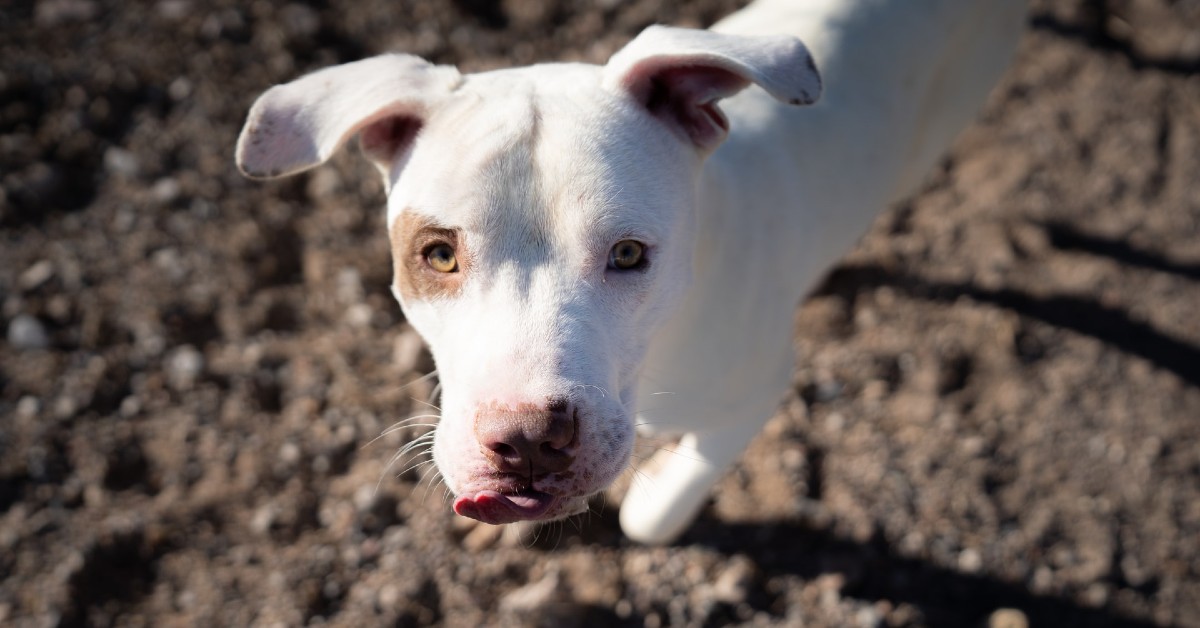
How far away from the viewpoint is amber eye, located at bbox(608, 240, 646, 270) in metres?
2.12

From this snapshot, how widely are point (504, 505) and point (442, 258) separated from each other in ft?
1.91

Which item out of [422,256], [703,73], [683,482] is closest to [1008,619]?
[683,482]

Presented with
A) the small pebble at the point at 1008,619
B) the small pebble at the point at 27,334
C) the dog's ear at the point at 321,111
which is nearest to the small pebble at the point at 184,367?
the small pebble at the point at 27,334

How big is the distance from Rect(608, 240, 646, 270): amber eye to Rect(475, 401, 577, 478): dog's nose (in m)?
0.41

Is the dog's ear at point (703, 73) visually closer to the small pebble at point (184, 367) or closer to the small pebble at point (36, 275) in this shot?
the small pebble at point (184, 367)

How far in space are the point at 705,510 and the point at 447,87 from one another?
6.30 ft

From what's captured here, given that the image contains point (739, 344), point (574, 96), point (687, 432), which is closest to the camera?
point (574, 96)

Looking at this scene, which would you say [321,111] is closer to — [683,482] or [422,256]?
[422,256]

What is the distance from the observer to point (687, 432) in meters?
2.93

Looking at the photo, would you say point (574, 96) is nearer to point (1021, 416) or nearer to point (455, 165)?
point (455, 165)

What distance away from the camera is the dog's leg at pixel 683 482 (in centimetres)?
300

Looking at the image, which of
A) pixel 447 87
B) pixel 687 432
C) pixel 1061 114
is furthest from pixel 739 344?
pixel 1061 114

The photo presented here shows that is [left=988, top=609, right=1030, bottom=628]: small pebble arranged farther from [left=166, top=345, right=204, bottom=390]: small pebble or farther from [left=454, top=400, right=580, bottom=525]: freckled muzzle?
[left=166, top=345, right=204, bottom=390]: small pebble

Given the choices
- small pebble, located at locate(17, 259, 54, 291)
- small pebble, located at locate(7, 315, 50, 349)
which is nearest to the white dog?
small pebble, located at locate(7, 315, 50, 349)
